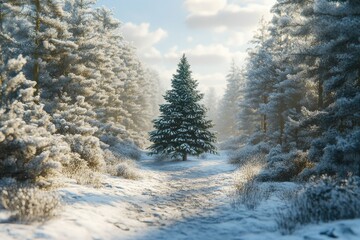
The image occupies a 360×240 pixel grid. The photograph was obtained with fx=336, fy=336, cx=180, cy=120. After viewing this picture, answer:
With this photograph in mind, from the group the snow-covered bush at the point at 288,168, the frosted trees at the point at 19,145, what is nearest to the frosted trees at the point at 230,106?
the snow-covered bush at the point at 288,168

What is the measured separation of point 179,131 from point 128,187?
1152cm

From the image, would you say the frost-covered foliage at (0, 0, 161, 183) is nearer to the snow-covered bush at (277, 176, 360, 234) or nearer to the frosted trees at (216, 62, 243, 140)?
the snow-covered bush at (277, 176, 360, 234)

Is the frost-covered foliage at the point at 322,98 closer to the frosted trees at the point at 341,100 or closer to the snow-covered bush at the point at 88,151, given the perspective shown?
the frosted trees at the point at 341,100

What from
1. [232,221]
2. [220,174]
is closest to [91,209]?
[232,221]

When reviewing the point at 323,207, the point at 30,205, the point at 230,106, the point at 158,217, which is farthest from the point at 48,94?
the point at 230,106

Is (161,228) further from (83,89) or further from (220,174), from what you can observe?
(83,89)

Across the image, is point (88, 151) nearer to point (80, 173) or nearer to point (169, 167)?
point (80, 173)

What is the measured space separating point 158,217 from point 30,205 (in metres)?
3.29

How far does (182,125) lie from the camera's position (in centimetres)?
2367

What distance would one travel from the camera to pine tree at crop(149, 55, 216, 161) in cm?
2344

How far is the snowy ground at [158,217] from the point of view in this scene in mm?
6207

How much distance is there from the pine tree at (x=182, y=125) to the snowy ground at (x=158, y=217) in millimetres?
10078

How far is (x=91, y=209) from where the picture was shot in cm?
842

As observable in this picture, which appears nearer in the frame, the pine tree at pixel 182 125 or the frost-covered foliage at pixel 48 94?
the frost-covered foliage at pixel 48 94
